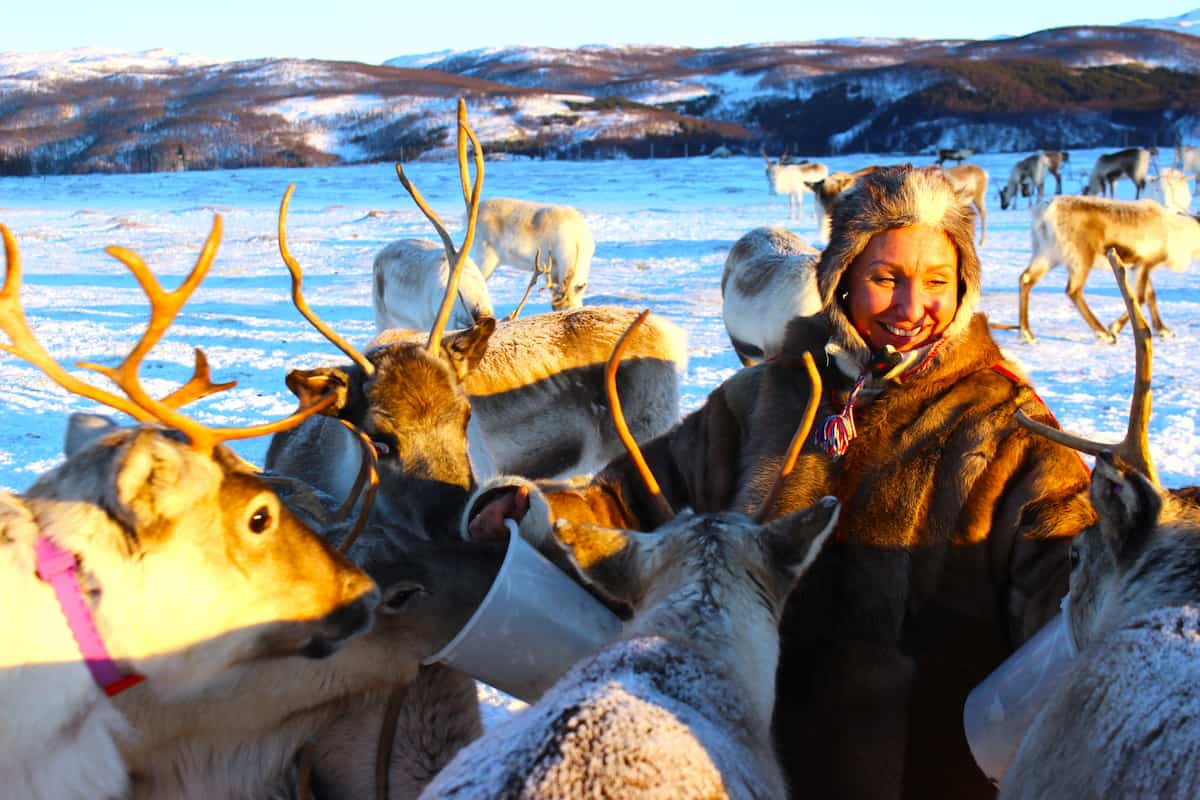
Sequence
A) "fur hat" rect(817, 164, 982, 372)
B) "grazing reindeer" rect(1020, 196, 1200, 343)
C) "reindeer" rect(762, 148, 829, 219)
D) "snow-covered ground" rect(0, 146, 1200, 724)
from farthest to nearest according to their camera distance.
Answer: "reindeer" rect(762, 148, 829, 219)
"grazing reindeer" rect(1020, 196, 1200, 343)
"snow-covered ground" rect(0, 146, 1200, 724)
"fur hat" rect(817, 164, 982, 372)

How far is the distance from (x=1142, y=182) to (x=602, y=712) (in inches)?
990

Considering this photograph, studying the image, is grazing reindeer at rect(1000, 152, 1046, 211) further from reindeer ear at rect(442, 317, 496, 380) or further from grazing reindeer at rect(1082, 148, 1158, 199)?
reindeer ear at rect(442, 317, 496, 380)

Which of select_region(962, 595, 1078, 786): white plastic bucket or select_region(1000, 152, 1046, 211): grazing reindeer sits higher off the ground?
select_region(962, 595, 1078, 786): white plastic bucket

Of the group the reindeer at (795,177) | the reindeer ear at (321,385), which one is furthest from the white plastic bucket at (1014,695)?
the reindeer at (795,177)

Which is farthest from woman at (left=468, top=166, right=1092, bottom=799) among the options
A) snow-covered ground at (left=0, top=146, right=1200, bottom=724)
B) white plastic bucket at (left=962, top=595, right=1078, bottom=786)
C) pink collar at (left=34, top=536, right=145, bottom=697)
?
A: snow-covered ground at (left=0, top=146, right=1200, bottom=724)

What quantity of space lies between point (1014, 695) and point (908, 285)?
0.94m

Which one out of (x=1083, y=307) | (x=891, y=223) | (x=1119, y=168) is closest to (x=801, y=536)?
(x=891, y=223)

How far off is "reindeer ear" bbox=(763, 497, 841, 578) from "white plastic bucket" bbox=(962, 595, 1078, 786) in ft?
1.53

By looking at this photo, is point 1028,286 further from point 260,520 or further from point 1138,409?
point 260,520

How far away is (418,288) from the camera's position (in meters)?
8.52

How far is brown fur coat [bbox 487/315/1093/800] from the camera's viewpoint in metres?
2.19

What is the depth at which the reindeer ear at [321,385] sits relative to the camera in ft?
10.8

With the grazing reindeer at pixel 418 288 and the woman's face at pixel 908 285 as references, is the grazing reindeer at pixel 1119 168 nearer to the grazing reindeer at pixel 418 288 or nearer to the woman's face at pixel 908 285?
the grazing reindeer at pixel 418 288

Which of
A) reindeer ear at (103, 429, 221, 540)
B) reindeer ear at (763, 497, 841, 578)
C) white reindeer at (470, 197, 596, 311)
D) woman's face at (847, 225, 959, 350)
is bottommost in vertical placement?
white reindeer at (470, 197, 596, 311)
